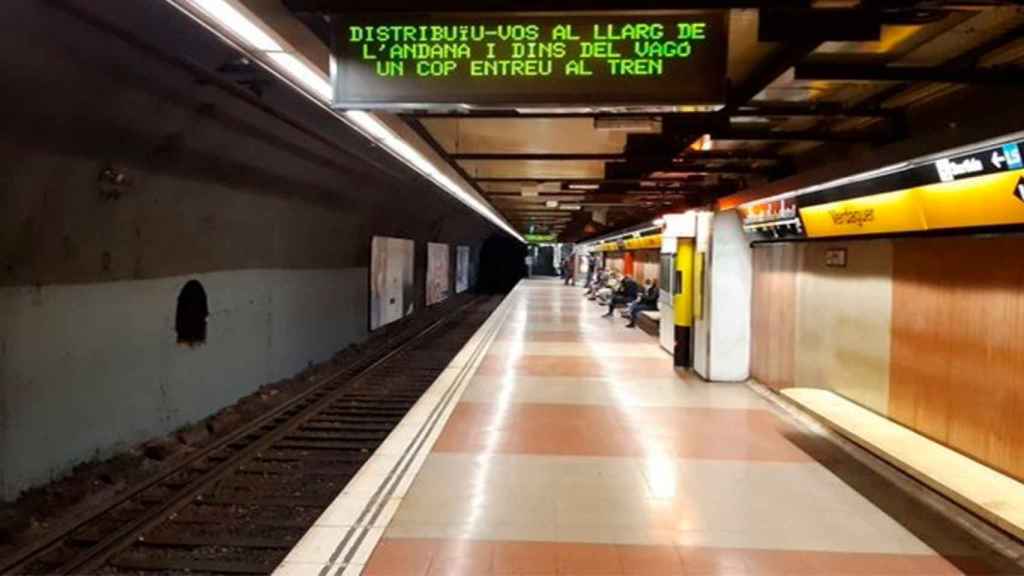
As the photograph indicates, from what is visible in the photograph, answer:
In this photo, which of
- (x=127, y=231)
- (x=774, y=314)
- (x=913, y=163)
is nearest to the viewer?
(x=913, y=163)

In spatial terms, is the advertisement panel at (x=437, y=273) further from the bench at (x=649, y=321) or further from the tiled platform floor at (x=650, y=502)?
the tiled platform floor at (x=650, y=502)

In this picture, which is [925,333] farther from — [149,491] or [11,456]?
[11,456]

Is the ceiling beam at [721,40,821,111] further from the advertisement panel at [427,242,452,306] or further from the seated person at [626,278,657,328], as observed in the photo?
the advertisement panel at [427,242,452,306]

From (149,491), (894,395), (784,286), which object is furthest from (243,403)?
(894,395)

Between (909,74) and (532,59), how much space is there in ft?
6.58

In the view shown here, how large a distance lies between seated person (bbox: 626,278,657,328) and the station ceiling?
6.18 metres

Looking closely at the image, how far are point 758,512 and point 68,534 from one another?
175 inches

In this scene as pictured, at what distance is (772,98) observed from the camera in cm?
515


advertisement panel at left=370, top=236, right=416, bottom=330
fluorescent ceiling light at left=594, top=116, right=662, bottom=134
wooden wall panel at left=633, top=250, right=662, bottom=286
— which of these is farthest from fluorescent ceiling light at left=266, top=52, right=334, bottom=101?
wooden wall panel at left=633, top=250, right=662, bottom=286

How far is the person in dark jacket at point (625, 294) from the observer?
18.9 meters

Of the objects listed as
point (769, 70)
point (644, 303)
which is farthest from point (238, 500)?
point (644, 303)

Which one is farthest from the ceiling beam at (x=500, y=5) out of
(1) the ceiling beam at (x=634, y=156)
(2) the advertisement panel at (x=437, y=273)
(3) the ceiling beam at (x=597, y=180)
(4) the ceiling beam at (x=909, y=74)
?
(2) the advertisement panel at (x=437, y=273)

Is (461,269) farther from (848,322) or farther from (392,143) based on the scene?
(848,322)

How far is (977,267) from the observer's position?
16.1ft
